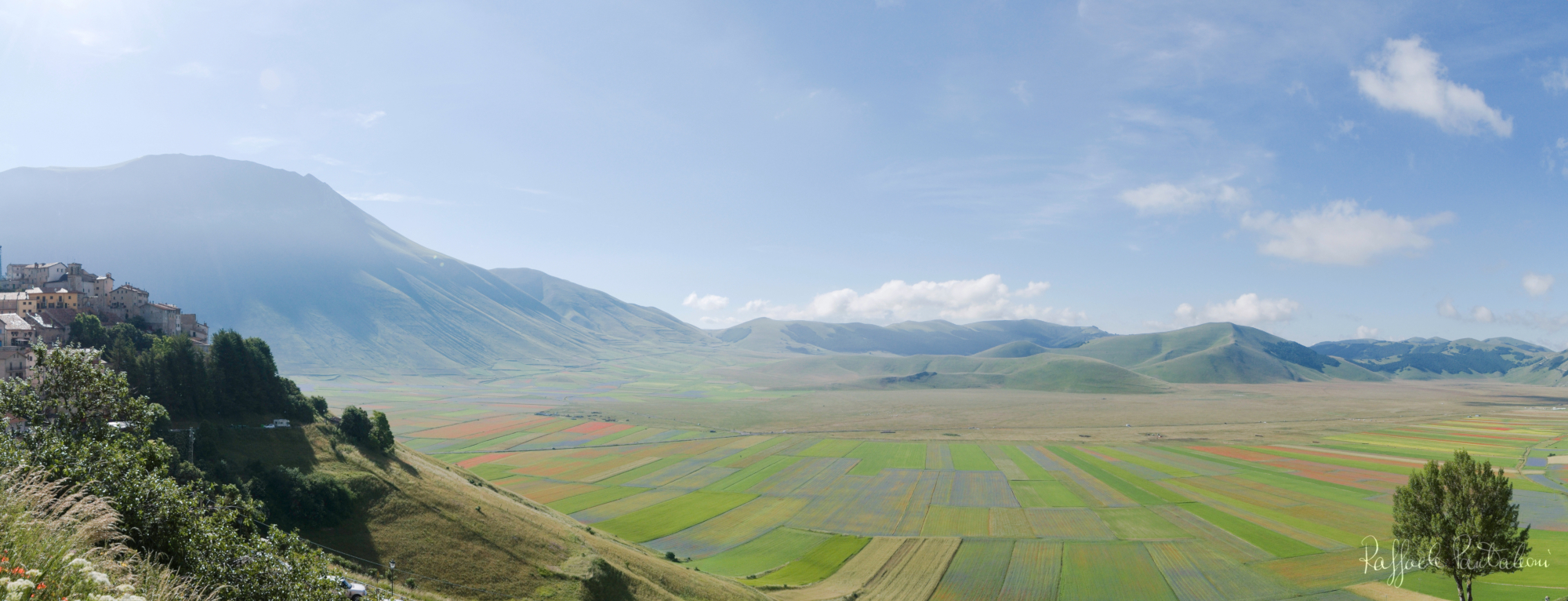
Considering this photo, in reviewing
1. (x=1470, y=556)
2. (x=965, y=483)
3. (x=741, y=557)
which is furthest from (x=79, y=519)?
(x=965, y=483)

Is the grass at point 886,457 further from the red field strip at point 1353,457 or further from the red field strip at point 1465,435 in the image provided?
the red field strip at point 1465,435

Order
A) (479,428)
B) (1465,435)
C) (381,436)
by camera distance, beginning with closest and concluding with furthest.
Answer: (381,436)
(1465,435)
(479,428)

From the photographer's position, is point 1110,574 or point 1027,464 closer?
point 1110,574

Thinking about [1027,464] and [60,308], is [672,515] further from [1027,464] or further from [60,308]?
[60,308]

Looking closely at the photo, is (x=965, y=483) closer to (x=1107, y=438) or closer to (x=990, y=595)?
(x=990, y=595)

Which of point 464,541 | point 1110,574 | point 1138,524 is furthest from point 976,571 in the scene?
point 464,541

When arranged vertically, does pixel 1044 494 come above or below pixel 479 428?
above

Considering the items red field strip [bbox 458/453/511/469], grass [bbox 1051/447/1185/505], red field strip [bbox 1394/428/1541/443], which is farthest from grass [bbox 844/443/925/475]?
red field strip [bbox 1394/428/1541/443]
